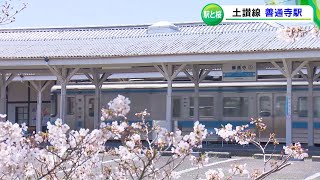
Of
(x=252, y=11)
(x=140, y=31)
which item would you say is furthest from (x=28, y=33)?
(x=252, y=11)

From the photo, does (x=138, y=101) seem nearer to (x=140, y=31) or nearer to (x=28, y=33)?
(x=140, y=31)

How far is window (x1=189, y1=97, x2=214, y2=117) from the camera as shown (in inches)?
860

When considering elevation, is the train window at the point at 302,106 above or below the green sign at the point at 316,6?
below

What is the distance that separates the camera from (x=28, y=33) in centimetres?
2734

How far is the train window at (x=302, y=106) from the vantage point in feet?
66.0

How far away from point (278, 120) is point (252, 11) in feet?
36.9

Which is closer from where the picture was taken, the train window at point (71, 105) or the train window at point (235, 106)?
the train window at point (235, 106)

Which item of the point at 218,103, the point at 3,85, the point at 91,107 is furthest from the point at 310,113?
the point at 3,85

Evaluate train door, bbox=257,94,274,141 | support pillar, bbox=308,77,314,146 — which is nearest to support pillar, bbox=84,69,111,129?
train door, bbox=257,94,274,141

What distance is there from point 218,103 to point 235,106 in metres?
0.62

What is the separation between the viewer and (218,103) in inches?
853

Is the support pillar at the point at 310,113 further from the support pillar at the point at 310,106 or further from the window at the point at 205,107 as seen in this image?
the window at the point at 205,107

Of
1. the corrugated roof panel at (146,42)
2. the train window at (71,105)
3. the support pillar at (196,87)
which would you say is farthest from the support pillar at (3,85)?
the support pillar at (196,87)

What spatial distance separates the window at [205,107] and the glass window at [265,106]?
A: 1762 millimetres
